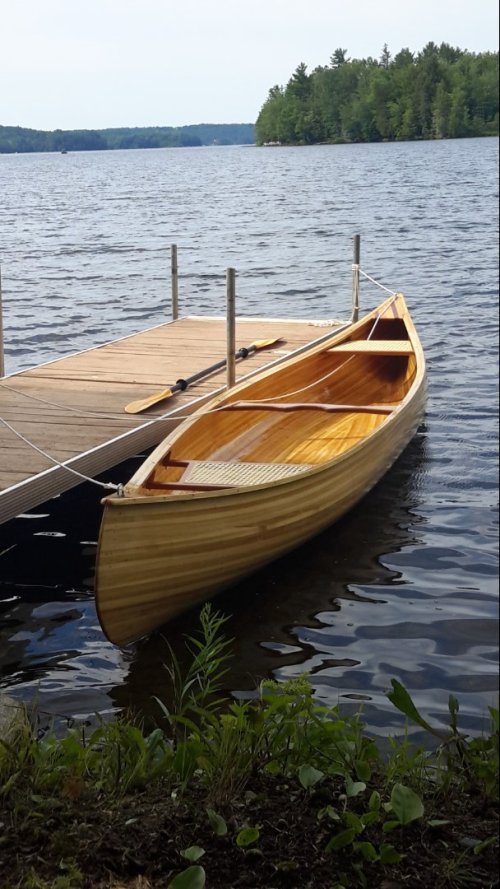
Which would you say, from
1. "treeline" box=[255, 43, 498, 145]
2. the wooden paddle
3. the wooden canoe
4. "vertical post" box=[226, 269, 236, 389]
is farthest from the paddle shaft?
"treeline" box=[255, 43, 498, 145]

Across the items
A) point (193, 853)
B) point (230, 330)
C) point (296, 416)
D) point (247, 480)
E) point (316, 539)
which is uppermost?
point (230, 330)

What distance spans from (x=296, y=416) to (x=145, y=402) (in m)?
0.99

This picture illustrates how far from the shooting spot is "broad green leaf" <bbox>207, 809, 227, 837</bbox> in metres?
2.04

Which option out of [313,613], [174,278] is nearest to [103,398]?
[313,613]

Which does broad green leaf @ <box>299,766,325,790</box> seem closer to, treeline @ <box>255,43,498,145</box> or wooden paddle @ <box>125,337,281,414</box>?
treeline @ <box>255,43,498,145</box>

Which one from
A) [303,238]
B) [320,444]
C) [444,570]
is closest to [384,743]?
[444,570]

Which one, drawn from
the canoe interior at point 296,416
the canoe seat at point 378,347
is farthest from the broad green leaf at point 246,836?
the canoe seat at point 378,347

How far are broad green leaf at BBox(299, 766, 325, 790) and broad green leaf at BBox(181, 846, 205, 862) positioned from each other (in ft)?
0.92

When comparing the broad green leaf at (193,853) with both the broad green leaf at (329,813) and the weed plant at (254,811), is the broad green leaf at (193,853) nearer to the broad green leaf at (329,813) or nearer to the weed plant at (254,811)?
the weed plant at (254,811)

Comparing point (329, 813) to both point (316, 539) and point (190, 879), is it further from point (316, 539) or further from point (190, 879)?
point (316, 539)

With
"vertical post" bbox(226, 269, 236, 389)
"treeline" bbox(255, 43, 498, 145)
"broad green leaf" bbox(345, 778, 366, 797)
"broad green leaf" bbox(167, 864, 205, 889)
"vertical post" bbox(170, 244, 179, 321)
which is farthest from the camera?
"vertical post" bbox(170, 244, 179, 321)

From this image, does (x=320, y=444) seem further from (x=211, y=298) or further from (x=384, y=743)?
(x=211, y=298)

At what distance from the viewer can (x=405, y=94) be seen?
227 centimetres

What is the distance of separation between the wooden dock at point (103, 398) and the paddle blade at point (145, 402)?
0.14 ft
